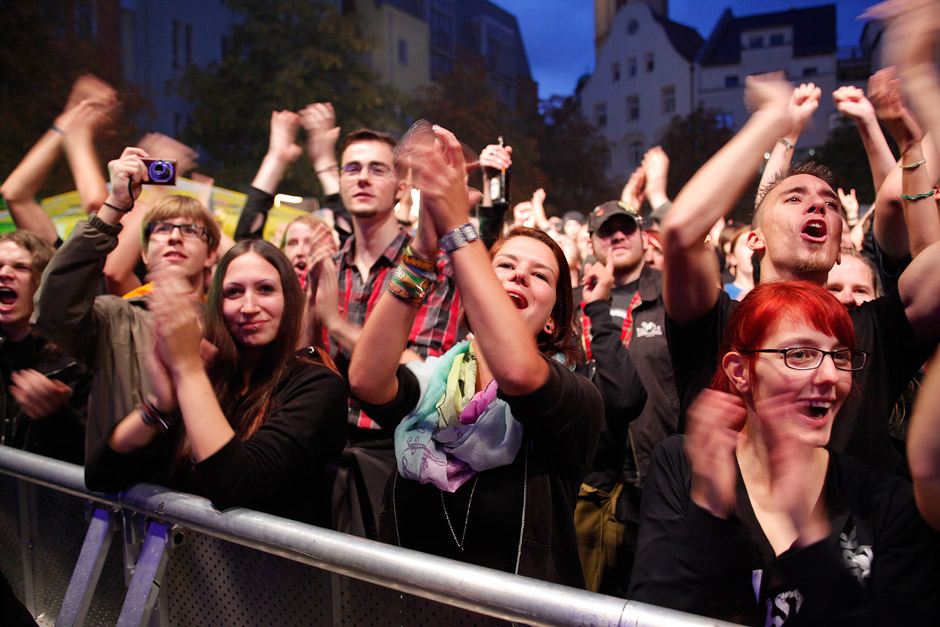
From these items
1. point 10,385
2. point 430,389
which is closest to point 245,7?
point 10,385

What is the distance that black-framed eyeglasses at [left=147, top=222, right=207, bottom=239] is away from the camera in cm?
339

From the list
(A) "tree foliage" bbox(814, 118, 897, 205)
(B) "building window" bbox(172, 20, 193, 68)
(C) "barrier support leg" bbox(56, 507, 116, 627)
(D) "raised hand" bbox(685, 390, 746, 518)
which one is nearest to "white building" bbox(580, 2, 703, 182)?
(A) "tree foliage" bbox(814, 118, 897, 205)

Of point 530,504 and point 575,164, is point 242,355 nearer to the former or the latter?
point 530,504

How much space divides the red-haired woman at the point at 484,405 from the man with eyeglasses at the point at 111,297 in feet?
2.85

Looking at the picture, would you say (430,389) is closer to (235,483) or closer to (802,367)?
(235,483)

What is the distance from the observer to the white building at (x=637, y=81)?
45812 millimetres

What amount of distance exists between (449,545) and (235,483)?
0.60m

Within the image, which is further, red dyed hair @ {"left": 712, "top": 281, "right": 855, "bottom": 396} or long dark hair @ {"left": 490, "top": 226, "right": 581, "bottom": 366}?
long dark hair @ {"left": 490, "top": 226, "right": 581, "bottom": 366}

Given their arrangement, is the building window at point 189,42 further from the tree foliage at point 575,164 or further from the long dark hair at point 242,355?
the long dark hair at point 242,355

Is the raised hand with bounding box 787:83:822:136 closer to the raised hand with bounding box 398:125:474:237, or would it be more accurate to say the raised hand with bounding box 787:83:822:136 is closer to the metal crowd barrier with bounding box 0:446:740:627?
the raised hand with bounding box 398:125:474:237

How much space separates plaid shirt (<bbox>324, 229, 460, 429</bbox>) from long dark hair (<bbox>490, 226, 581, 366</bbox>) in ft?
2.70

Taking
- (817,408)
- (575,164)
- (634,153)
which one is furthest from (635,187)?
(634,153)

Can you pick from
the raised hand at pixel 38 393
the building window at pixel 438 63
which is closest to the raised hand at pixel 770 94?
the raised hand at pixel 38 393

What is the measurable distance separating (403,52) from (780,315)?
34.4 metres
